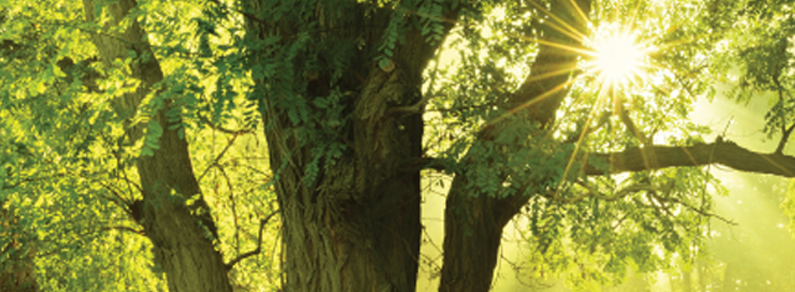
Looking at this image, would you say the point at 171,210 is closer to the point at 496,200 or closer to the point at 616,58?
the point at 496,200

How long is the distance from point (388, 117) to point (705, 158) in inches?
102

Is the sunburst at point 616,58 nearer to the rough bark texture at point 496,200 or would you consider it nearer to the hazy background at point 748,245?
the rough bark texture at point 496,200

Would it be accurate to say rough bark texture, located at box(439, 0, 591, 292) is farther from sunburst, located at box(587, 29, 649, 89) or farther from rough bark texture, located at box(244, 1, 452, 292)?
rough bark texture, located at box(244, 1, 452, 292)

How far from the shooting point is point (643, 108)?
5785 millimetres

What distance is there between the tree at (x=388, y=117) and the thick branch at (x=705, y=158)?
2 cm

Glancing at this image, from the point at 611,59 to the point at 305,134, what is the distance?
2.65 metres

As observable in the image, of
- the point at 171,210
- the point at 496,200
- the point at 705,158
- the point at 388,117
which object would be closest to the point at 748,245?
the point at 705,158

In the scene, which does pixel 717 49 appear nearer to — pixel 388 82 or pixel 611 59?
pixel 611 59

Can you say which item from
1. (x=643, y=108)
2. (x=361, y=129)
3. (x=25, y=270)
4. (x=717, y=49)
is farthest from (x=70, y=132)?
(x=717, y=49)

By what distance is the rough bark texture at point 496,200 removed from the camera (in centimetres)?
467

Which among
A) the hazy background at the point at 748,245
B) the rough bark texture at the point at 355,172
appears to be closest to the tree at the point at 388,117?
the rough bark texture at the point at 355,172

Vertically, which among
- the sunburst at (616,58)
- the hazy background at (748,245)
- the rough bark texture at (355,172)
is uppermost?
the hazy background at (748,245)

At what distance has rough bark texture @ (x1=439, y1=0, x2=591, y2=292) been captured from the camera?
4.67 meters

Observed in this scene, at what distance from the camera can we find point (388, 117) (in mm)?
4215
